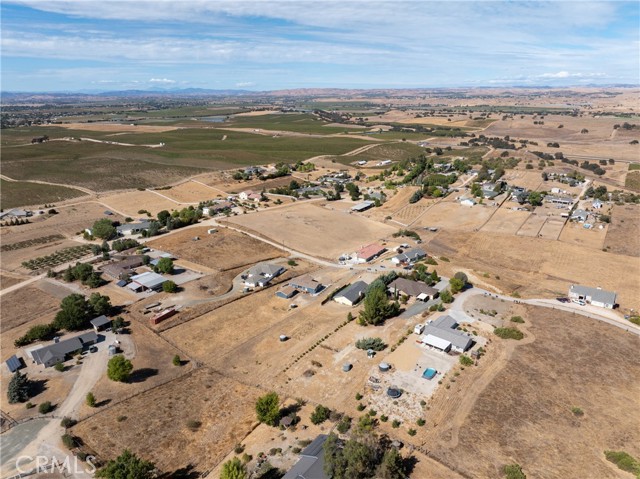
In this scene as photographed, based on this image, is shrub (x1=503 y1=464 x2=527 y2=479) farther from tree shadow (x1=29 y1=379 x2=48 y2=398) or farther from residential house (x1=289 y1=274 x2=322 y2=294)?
tree shadow (x1=29 y1=379 x2=48 y2=398)

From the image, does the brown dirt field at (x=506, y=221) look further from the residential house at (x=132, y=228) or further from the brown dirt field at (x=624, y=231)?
the residential house at (x=132, y=228)

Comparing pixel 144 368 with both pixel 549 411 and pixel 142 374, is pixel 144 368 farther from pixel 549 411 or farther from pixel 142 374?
pixel 549 411

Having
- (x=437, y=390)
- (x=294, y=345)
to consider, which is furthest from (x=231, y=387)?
(x=437, y=390)

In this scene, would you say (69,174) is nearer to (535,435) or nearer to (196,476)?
(196,476)

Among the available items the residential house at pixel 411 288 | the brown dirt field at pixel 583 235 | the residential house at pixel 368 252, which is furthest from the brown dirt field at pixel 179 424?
the brown dirt field at pixel 583 235

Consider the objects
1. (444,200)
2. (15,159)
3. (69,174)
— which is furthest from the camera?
(15,159)

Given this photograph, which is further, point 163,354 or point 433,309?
point 433,309
